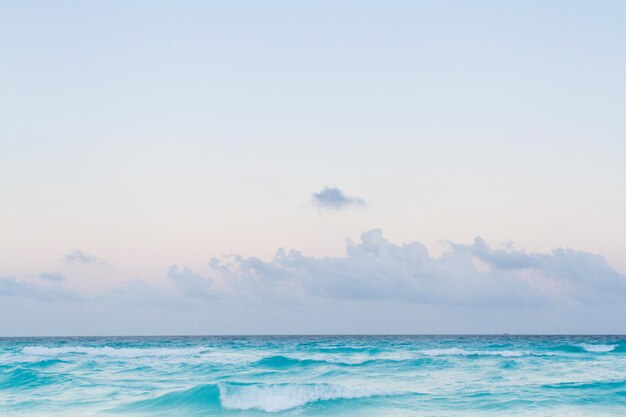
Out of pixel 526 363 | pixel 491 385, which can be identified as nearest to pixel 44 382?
pixel 491 385

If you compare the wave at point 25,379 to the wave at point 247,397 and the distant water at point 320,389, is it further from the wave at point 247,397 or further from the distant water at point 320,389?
the wave at point 247,397

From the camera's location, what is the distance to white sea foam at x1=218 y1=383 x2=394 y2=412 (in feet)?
61.7

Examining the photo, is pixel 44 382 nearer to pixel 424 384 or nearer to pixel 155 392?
pixel 155 392

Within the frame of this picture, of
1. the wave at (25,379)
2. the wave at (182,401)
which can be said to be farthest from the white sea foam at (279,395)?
the wave at (25,379)

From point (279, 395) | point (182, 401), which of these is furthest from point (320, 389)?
point (182, 401)

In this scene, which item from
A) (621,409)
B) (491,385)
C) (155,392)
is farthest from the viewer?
(491,385)

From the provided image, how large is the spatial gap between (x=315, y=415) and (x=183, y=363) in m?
18.8

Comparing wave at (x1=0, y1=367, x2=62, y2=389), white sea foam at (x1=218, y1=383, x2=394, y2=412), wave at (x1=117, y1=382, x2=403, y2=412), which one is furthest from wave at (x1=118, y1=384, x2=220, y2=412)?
wave at (x1=0, y1=367, x2=62, y2=389)

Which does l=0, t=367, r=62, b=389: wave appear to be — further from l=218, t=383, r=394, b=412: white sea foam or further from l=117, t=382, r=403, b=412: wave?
l=218, t=383, r=394, b=412: white sea foam

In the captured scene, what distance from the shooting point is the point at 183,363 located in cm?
3472

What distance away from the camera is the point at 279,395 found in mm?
19672

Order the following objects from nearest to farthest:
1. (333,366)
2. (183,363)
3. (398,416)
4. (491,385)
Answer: (398,416), (491,385), (333,366), (183,363)

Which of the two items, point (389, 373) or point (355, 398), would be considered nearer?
point (355, 398)

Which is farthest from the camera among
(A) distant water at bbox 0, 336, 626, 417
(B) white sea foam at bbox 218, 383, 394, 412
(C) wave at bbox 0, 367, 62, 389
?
(C) wave at bbox 0, 367, 62, 389
